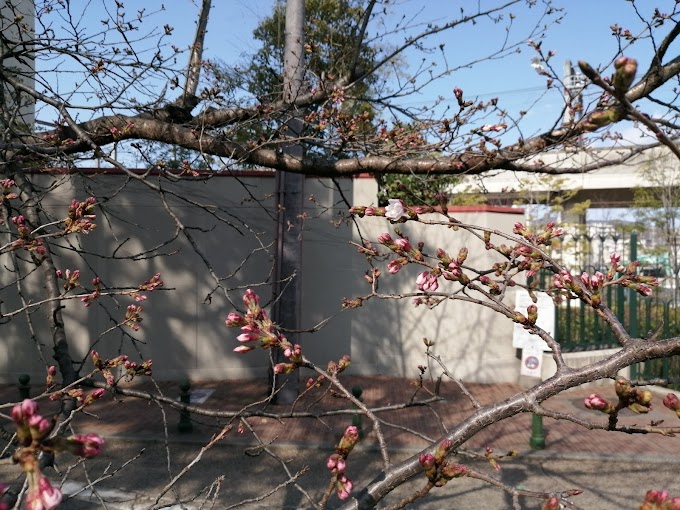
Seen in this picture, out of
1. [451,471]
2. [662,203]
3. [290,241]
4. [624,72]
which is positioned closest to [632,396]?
[451,471]

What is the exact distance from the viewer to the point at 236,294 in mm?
9875

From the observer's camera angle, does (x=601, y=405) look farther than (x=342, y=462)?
No

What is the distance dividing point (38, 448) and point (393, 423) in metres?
5.74

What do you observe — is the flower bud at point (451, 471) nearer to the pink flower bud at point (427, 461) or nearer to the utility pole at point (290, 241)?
the pink flower bud at point (427, 461)

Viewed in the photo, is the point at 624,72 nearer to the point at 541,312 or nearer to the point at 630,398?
the point at 630,398

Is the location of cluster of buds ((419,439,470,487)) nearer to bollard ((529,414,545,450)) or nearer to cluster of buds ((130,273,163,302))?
cluster of buds ((130,273,163,302))

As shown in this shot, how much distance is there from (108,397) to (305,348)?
319 centimetres

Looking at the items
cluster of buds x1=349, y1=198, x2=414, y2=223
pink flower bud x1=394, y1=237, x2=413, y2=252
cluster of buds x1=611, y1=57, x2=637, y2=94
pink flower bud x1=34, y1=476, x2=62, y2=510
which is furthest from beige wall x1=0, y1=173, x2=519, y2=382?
pink flower bud x1=34, y1=476, x2=62, y2=510

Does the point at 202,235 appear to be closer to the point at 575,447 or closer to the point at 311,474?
the point at 311,474

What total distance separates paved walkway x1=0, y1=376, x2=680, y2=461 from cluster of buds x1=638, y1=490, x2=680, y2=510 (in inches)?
189

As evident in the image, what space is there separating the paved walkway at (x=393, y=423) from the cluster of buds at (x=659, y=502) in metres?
4.81

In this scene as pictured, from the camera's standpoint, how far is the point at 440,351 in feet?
33.0

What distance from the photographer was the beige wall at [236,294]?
962 centimetres

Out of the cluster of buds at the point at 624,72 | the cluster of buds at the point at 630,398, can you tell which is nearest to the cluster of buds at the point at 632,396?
the cluster of buds at the point at 630,398
